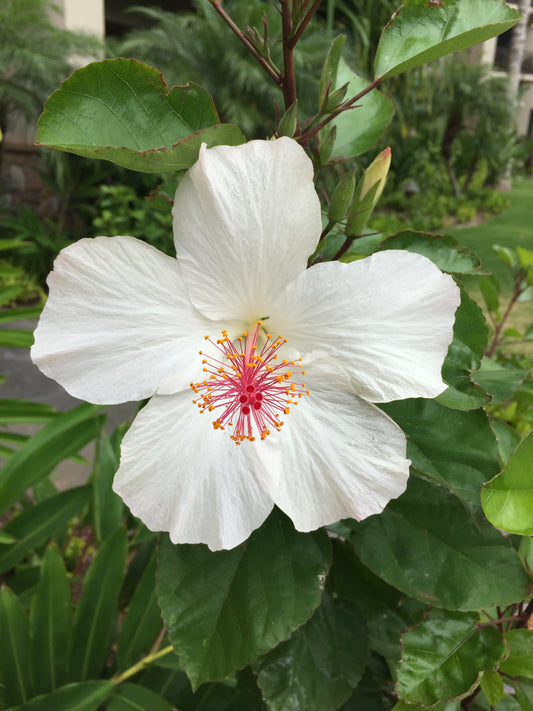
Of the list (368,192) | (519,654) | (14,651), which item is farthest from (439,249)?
(14,651)

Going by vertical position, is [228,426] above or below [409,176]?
above

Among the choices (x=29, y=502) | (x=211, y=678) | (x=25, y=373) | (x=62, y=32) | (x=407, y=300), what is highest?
(x=62, y=32)

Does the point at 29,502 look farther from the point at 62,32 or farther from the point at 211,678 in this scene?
the point at 62,32

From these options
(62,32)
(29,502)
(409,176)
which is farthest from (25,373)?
(409,176)

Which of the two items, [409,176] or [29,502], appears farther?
[409,176]

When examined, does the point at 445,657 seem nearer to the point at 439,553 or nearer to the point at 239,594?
the point at 439,553

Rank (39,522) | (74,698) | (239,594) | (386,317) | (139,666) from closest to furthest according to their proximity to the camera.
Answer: (386,317) → (239,594) → (74,698) → (139,666) → (39,522)
